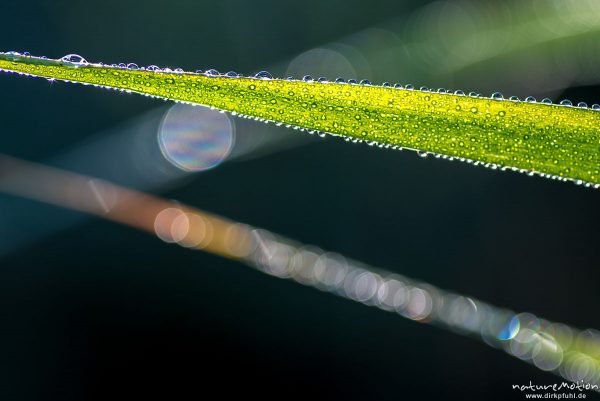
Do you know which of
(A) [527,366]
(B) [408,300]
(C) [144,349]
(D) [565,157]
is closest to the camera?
(D) [565,157]

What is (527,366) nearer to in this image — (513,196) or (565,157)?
(513,196)

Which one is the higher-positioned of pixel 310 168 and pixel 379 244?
pixel 310 168

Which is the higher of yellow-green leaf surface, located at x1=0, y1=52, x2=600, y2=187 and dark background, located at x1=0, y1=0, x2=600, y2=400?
dark background, located at x1=0, y1=0, x2=600, y2=400

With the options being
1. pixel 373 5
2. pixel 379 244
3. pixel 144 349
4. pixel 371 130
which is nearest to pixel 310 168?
pixel 379 244

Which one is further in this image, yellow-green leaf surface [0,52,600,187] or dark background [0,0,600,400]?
dark background [0,0,600,400]

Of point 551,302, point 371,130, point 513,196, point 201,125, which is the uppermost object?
point 513,196
